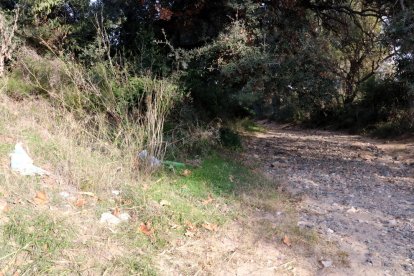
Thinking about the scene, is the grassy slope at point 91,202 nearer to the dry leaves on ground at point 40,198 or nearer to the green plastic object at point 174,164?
the dry leaves on ground at point 40,198

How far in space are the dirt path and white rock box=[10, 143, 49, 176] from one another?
3.07 metres

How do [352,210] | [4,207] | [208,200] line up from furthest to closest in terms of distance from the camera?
[352,210]
[208,200]
[4,207]

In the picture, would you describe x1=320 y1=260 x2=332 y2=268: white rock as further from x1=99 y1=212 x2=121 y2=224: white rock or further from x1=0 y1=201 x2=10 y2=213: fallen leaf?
x1=0 y1=201 x2=10 y2=213: fallen leaf

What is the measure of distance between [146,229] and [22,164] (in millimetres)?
1633

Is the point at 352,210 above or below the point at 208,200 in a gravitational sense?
below

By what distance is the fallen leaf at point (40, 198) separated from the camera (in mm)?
3718

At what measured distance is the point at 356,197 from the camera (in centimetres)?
595

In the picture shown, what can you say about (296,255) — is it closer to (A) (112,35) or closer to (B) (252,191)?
(B) (252,191)

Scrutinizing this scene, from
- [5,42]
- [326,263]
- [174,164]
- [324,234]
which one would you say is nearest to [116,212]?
[174,164]

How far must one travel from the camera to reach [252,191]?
5.50 m

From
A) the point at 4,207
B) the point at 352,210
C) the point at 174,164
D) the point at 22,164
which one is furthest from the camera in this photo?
the point at 174,164

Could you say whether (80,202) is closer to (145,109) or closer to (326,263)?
(326,263)

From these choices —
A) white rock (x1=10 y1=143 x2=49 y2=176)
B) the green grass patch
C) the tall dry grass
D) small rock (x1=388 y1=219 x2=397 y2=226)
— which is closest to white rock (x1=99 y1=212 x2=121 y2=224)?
the green grass patch

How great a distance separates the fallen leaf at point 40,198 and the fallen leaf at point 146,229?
95 cm
